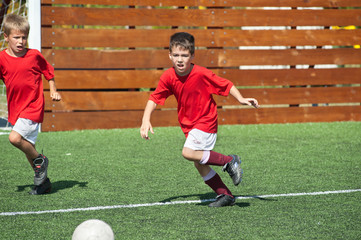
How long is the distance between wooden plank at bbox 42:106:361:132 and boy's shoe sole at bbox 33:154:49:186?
4.27 metres

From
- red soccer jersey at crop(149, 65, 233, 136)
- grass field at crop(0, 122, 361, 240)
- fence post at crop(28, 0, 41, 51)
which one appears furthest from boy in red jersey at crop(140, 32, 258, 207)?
fence post at crop(28, 0, 41, 51)

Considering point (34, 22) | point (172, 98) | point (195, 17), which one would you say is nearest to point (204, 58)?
point (195, 17)

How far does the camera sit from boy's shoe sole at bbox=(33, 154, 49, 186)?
4.97 m

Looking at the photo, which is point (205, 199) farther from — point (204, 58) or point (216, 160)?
point (204, 58)

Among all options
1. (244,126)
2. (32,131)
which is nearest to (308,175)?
(32,131)

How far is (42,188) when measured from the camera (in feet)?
16.5

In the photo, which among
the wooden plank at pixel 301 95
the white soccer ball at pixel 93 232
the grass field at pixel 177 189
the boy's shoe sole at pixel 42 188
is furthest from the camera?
the wooden plank at pixel 301 95

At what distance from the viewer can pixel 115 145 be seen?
790 centimetres

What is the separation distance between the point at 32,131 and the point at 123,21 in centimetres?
485

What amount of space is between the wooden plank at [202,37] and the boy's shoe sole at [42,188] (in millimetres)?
4637

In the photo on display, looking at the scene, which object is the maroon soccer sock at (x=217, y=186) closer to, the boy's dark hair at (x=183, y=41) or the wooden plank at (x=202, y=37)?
the boy's dark hair at (x=183, y=41)

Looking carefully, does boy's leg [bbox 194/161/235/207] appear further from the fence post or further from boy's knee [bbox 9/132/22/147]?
the fence post

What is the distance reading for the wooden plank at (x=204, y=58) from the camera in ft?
30.7

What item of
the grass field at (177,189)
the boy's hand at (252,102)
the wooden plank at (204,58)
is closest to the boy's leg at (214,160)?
the grass field at (177,189)
